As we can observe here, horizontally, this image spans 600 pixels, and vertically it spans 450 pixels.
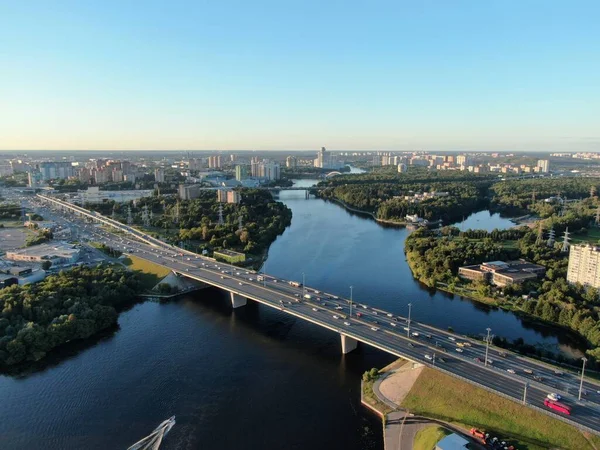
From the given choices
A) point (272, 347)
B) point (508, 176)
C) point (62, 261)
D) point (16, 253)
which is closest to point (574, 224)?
point (272, 347)

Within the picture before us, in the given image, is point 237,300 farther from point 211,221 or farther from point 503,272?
point 211,221

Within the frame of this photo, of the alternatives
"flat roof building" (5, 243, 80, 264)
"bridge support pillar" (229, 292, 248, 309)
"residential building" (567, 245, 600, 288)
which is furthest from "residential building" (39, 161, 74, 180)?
"residential building" (567, 245, 600, 288)

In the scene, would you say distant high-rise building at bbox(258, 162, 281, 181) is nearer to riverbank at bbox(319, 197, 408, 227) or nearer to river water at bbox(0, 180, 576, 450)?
riverbank at bbox(319, 197, 408, 227)

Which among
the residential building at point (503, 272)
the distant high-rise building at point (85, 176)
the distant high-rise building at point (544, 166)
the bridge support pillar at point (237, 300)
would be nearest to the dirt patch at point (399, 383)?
the bridge support pillar at point (237, 300)

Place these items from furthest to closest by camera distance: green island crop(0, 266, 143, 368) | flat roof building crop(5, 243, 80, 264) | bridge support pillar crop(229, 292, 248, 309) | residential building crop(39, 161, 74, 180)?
residential building crop(39, 161, 74, 180) < flat roof building crop(5, 243, 80, 264) < bridge support pillar crop(229, 292, 248, 309) < green island crop(0, 266, 143, 368)

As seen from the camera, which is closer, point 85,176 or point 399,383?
point 399,383

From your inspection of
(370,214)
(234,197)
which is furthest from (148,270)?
(370,214)
